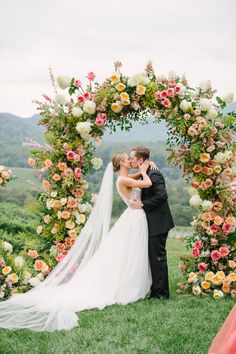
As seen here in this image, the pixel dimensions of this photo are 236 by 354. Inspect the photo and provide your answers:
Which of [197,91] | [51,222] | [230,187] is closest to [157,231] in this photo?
[230,187]

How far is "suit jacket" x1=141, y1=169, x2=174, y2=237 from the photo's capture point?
7.21 meters

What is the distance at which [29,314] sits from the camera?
628 centimetres

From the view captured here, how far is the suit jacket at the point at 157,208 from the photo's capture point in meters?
7.21

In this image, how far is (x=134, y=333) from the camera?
5.69 meters

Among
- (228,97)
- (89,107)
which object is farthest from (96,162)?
(228,97)

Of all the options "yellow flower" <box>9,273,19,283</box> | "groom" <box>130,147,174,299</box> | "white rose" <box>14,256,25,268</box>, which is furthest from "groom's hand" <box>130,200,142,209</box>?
"yellow flower" <box>9,273,19,283</box>

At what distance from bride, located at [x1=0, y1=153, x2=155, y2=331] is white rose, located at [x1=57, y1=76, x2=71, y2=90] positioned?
1387mm

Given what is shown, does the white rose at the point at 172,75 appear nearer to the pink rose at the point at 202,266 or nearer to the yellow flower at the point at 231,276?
the pink rose at the point at 202,266

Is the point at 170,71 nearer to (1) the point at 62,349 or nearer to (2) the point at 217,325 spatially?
(2) the point at 217,325

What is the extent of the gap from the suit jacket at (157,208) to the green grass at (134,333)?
106 centimetres

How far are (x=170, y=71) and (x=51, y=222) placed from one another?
9.94 feet

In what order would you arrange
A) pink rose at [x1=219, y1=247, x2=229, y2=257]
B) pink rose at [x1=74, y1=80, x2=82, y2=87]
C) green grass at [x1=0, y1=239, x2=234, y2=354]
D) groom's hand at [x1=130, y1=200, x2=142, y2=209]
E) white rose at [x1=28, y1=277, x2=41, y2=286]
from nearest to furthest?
1. green grass at [x1=0, y1=239, x2=234, y2=354]
2. groom's hand at [x1=130, y1=200, x2=142, y2=209]
3. white rose at [x1=28, y1=277, x2=41, y2=286]
4. pink rose at [x1=219, y1=247, x2=229, y2=257]
5. pink rose at [x1=74, y1=80, x2=82, y2=87]

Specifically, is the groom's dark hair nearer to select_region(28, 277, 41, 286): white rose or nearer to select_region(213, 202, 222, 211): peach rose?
select_region(213, 202, 222, 211): peach rose

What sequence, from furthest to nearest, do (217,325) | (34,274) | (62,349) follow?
1. (34,274)
2. (217,325)
3. (62,349)
